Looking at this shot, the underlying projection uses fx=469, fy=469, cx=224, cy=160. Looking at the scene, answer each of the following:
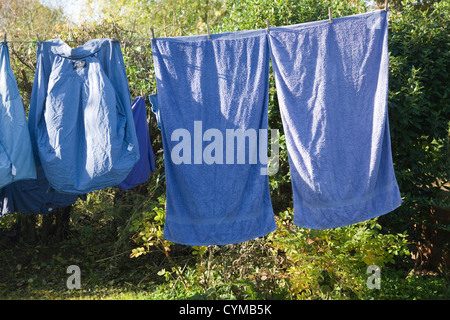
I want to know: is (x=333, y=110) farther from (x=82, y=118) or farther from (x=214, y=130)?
(x=82, y=118)

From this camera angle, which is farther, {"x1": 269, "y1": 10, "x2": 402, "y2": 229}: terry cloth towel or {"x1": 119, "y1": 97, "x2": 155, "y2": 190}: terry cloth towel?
{"x1": 119, "y1": 97, "x2": 155, "y2": 190}: terry cloth towel

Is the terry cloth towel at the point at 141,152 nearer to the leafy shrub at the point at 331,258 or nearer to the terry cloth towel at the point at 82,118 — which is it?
the terry cloth towel at the point at 82,118

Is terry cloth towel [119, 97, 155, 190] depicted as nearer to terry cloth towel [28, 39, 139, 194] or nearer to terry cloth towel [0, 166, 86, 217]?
terry cloth towel [28, 39, 139, 194]

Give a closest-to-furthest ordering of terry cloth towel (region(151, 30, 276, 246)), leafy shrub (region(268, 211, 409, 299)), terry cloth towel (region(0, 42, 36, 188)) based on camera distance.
Answer: terry cloth towel (region(0, 42, 36, 188)) < terry cloth towel (region(151, 30, 276, 246)) < leafy shrub (region(268, 211, 409, 299))

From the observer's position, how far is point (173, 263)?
4227 millimetres

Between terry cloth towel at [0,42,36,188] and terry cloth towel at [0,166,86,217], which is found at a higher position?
terry cloth towel at [0,42,36,188]

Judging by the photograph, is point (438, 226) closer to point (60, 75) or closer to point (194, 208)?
point (194, 208)

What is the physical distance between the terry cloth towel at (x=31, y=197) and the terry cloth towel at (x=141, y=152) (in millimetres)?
423

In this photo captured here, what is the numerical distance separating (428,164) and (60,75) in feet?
10.4

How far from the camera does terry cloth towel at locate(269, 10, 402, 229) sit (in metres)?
2.98

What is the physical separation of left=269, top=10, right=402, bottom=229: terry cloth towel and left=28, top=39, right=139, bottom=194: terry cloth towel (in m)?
1.05

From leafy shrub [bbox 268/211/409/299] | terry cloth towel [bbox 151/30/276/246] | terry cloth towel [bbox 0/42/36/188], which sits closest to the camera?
terry cloth towel [bbox 0/42/36/188]

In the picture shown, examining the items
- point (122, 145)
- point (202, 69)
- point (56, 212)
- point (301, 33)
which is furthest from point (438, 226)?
point (56, 212)

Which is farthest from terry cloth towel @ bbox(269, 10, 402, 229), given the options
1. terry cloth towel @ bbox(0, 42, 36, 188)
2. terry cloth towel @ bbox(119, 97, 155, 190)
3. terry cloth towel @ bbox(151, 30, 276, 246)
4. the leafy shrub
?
terry cloth towel @ bbox(0, 42, 36, 188)
